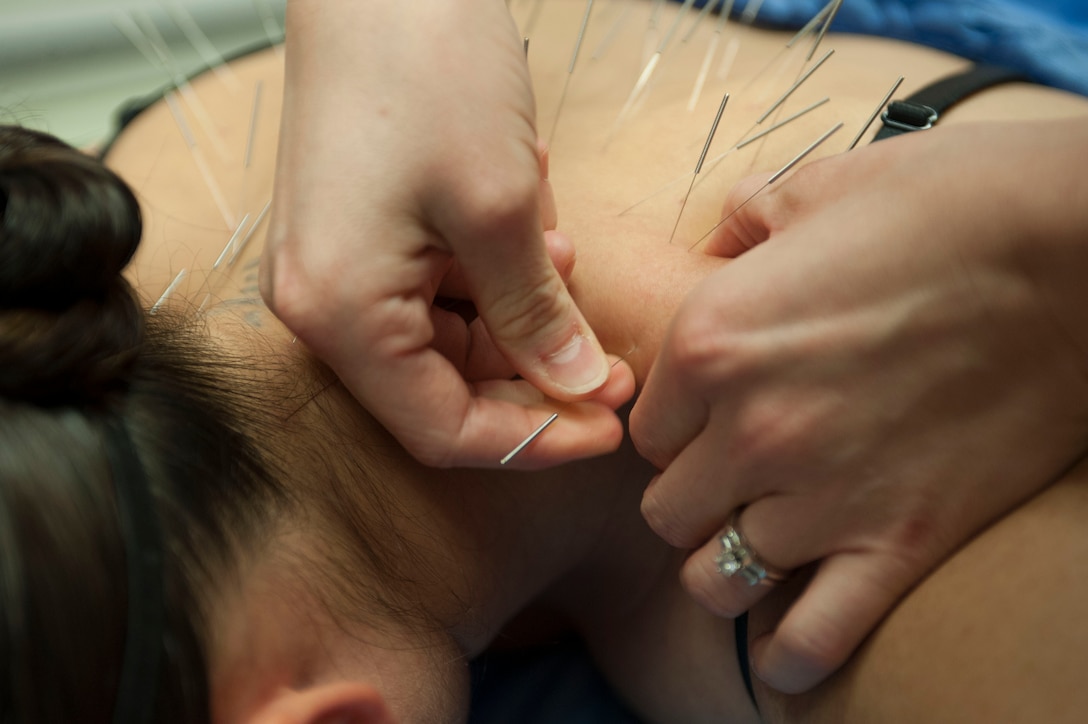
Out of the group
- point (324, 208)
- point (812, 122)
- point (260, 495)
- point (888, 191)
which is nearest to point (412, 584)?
point (260, 495)

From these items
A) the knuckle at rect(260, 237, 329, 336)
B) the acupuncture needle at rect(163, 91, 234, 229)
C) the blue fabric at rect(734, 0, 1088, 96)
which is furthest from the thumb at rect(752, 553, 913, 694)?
the acupuncture needle at rect(163, 91, 234, 229)

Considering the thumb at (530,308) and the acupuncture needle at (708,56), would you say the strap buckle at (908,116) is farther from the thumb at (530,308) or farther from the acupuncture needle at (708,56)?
the thumb at (530,308)

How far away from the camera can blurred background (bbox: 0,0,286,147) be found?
2.14m

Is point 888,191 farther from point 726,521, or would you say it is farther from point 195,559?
point 195,559

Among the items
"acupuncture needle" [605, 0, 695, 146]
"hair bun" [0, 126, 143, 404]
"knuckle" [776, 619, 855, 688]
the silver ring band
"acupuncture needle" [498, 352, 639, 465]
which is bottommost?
"knuckle" [776, 619, 855, 688]

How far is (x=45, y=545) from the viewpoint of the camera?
63 cm

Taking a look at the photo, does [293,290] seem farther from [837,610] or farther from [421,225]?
[837,610]

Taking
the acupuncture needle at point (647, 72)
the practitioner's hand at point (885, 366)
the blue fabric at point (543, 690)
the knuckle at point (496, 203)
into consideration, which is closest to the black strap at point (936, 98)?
the practitioner's hand at point (885, 366)

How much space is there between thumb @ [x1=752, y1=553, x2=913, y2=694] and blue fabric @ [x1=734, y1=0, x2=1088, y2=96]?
2.64 ft

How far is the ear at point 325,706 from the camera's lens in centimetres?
76

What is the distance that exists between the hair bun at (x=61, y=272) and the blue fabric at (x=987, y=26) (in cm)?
108

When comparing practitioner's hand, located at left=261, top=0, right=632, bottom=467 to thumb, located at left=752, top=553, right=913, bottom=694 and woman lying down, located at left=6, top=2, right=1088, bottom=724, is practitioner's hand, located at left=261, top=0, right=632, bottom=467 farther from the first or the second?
thumb, located at left=752, top=553, right=913, bottom=694

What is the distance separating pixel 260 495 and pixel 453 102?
0.43 m

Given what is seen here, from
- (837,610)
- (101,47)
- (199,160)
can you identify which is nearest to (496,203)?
(837,610)
